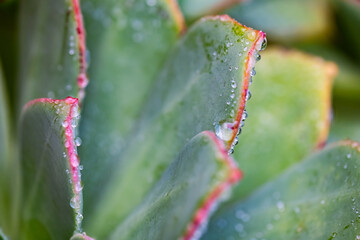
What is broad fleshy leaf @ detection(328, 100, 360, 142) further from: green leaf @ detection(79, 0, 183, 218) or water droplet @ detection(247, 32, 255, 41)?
water droplet @ detection(247, 32, 255, 41)

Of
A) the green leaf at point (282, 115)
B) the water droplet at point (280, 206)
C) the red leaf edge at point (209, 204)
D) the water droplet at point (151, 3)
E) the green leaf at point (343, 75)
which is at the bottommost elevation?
the green leaf at point (343, 75)

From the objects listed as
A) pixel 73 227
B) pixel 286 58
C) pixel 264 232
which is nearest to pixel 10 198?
pixel 73 227

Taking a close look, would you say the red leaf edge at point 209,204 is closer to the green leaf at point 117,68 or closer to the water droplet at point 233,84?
the water droplet at point 233,84

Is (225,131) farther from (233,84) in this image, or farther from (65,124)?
(65,124)

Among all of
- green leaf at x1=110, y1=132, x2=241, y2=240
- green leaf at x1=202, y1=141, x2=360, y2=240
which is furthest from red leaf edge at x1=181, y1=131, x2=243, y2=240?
green leaf at x1=202, y1=141, x2=360, y2=240

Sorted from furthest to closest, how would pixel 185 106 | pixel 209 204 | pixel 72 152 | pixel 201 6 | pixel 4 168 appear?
pixel 201 6
pixel 4 168
pixel 185 106
pixel 72 152
pixel 209 204

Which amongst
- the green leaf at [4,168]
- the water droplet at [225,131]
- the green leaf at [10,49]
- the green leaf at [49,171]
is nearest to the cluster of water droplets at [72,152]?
the green leaf at [49,171]

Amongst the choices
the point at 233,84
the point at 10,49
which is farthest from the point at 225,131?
the point at 10,49
